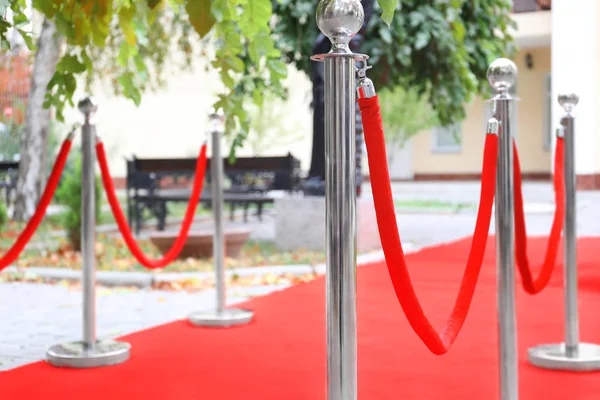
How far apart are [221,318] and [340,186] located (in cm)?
255

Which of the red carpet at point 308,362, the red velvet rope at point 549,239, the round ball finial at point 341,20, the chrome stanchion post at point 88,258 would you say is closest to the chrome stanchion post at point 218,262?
the red carpet at point 308,362

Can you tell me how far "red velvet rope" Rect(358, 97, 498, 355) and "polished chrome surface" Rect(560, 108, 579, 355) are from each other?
1045mm

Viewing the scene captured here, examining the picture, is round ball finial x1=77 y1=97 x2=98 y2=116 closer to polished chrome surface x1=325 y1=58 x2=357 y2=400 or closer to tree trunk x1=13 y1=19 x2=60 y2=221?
polished chrome surface x1=325 y1=58 x2=357 y2=400

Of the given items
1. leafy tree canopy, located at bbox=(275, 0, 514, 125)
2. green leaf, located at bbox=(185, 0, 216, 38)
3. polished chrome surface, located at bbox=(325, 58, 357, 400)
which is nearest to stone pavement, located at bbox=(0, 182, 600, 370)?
leafy tree canopy, located at bbox=(275, 0, 514, 125)

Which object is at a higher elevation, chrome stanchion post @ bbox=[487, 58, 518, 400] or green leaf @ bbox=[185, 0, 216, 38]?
green leaf @ bbox=[185, 0, 216, 38]

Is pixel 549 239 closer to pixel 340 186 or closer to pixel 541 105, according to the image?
pixel 340 186

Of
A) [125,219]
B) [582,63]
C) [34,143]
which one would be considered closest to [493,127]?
[125,219]

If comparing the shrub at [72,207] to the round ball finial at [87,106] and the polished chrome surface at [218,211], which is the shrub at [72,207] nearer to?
the polished chrome surface at [218,211]

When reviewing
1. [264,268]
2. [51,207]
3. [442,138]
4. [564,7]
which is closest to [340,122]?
[264,268]

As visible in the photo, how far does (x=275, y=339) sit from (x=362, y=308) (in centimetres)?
95

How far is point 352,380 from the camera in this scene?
92.0 inches

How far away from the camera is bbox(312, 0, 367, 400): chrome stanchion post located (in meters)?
2.28

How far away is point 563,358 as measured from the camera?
3574 millimetres

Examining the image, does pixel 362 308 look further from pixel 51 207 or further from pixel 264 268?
pixel 51 207
